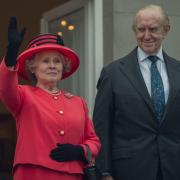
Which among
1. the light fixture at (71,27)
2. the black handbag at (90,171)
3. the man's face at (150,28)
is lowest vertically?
the black handbag at (90,171)

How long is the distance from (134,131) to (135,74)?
40 centimetres

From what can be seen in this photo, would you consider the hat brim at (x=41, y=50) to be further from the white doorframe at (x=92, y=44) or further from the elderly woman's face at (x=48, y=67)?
the white doorframe at (x=92, y=44)

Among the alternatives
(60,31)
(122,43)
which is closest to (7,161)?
(60,31)

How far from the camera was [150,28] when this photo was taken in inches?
197

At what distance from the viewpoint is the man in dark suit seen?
16.0ft

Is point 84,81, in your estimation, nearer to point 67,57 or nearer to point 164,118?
point 164,118

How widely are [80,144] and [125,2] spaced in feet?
7.81

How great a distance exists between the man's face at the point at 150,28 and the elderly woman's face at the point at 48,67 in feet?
3.07

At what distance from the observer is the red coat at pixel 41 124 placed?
4.05 m

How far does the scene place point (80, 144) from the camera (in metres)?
4.22

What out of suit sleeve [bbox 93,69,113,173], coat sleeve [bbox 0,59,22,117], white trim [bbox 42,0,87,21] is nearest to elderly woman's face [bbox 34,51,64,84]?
coat sleeve [bbox 0,59,22,117]

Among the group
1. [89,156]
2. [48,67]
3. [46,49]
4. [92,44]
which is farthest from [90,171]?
[92,44]

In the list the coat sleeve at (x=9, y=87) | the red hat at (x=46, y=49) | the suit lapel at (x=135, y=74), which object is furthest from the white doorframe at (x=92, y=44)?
the coat sleeve at (x=9, y=87)

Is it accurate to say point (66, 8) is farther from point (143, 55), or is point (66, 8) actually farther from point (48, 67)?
point (48, 67)
